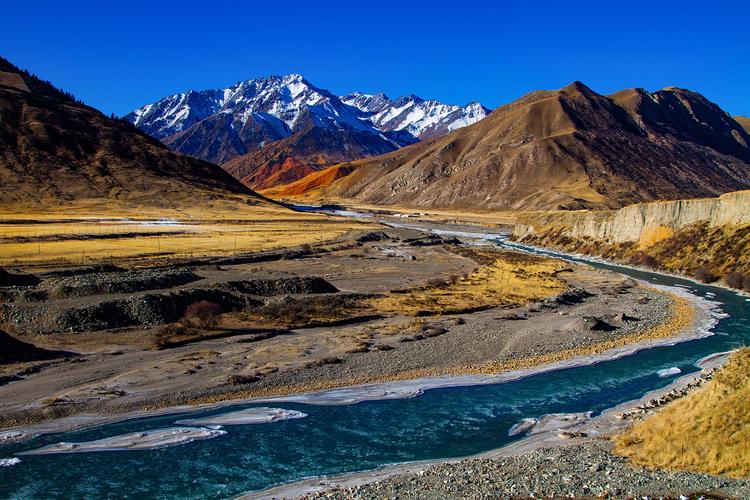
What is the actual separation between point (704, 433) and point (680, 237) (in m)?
61.4

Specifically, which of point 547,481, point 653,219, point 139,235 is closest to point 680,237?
point 653,219

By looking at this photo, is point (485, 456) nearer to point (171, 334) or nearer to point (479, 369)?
point (479, 369)

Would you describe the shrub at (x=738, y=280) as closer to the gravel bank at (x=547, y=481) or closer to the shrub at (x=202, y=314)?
the gravel bank at (x=547, y=481)

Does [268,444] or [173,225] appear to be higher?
[173,225]

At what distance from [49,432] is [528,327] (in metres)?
27.8

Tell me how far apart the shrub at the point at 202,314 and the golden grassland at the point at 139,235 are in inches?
1091

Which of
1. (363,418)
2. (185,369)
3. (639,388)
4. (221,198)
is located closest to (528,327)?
(639,388)

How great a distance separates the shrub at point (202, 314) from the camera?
36500 millimetres

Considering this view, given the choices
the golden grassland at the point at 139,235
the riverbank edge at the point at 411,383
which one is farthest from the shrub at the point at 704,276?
the golden grassland at the point at 139,235

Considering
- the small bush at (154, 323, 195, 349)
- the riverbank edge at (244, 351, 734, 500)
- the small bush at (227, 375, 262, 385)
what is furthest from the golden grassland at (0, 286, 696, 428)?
the small bush at (154, 323, 195, 349)

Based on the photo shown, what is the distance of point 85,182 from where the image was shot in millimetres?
142125

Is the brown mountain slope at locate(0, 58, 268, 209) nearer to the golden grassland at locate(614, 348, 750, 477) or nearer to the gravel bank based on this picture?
the gravel bank

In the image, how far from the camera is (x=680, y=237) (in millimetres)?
72125

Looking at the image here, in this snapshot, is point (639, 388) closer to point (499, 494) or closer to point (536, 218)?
point (499, 494)
